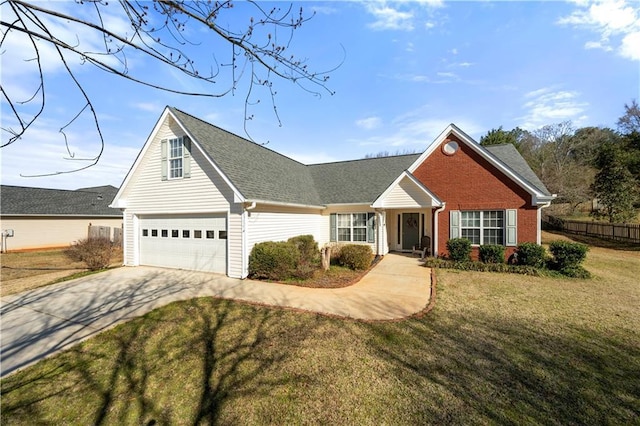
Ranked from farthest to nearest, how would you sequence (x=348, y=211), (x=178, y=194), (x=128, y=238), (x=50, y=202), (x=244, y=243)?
(x=50, y=202)
(x=348, y=211)
(x=128, y=238)
(x=178, y=194)
(x=244, y=243)

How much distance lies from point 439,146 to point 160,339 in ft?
45.4

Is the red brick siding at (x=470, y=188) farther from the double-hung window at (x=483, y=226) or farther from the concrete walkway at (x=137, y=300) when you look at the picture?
the concrete walkway at (x=137, y=300)

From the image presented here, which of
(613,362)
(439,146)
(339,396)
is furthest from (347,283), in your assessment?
(439,146)

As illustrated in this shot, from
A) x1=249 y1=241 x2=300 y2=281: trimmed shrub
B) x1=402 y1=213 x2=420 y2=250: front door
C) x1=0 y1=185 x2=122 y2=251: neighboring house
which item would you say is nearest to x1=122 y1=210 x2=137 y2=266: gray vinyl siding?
x1=249 y1=241 x2=300 y2=281: trimmed shrub

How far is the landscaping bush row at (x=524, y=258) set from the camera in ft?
33.9

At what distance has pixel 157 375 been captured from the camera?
4.29 m

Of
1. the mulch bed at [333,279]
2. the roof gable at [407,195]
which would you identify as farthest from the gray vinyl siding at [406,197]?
the mulch bed at [333,279]

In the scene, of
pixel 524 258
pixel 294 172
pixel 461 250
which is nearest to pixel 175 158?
pixel 294 172

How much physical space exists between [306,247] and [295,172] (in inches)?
253

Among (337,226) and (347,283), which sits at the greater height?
(337,226)

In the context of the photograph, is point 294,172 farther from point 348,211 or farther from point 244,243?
point 244,243

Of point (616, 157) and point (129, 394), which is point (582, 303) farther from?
point (616, 157)

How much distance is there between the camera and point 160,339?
5.42 meters

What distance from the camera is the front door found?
1585 centimetres
